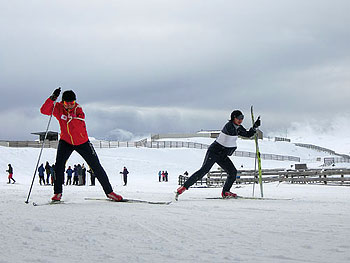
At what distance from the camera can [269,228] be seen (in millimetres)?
4301

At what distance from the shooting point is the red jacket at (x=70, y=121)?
7.30 metres

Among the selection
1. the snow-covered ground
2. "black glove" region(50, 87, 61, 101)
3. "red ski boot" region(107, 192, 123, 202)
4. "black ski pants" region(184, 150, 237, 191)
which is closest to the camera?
the snow-covered ground

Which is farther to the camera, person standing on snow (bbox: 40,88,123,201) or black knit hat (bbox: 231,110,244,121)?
black knit hat (bbox: 231,110,244,121)

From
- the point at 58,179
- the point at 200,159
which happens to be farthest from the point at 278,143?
the point at 58,179

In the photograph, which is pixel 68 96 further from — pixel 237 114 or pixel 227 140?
pixel 237 114

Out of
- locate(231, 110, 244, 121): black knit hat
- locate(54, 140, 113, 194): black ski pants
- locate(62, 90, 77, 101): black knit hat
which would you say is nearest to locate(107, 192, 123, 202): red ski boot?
locate(54, 140, 113, 194): black ski pants

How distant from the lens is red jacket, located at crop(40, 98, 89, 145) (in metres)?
7.30

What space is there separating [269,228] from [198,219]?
0.95m

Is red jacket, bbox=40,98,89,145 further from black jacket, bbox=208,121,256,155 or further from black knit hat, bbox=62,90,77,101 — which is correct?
black jacket, bbox=208,121,256,155

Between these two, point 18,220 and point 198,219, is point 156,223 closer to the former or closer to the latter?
point 198,219

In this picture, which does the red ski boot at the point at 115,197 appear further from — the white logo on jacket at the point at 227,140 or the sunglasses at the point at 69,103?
the white logo on jacket at the point at 227,140

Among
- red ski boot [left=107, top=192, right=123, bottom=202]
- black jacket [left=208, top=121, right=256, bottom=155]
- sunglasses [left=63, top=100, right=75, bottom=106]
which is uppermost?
sunglasses [left=63, top=100, right=75, bottom=106]

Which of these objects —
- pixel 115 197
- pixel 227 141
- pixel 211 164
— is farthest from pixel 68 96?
pixel 227 141

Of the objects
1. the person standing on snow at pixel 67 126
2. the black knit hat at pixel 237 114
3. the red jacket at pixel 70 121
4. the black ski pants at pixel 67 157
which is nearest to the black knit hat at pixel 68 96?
the person standing on snow at pixel 67 126
